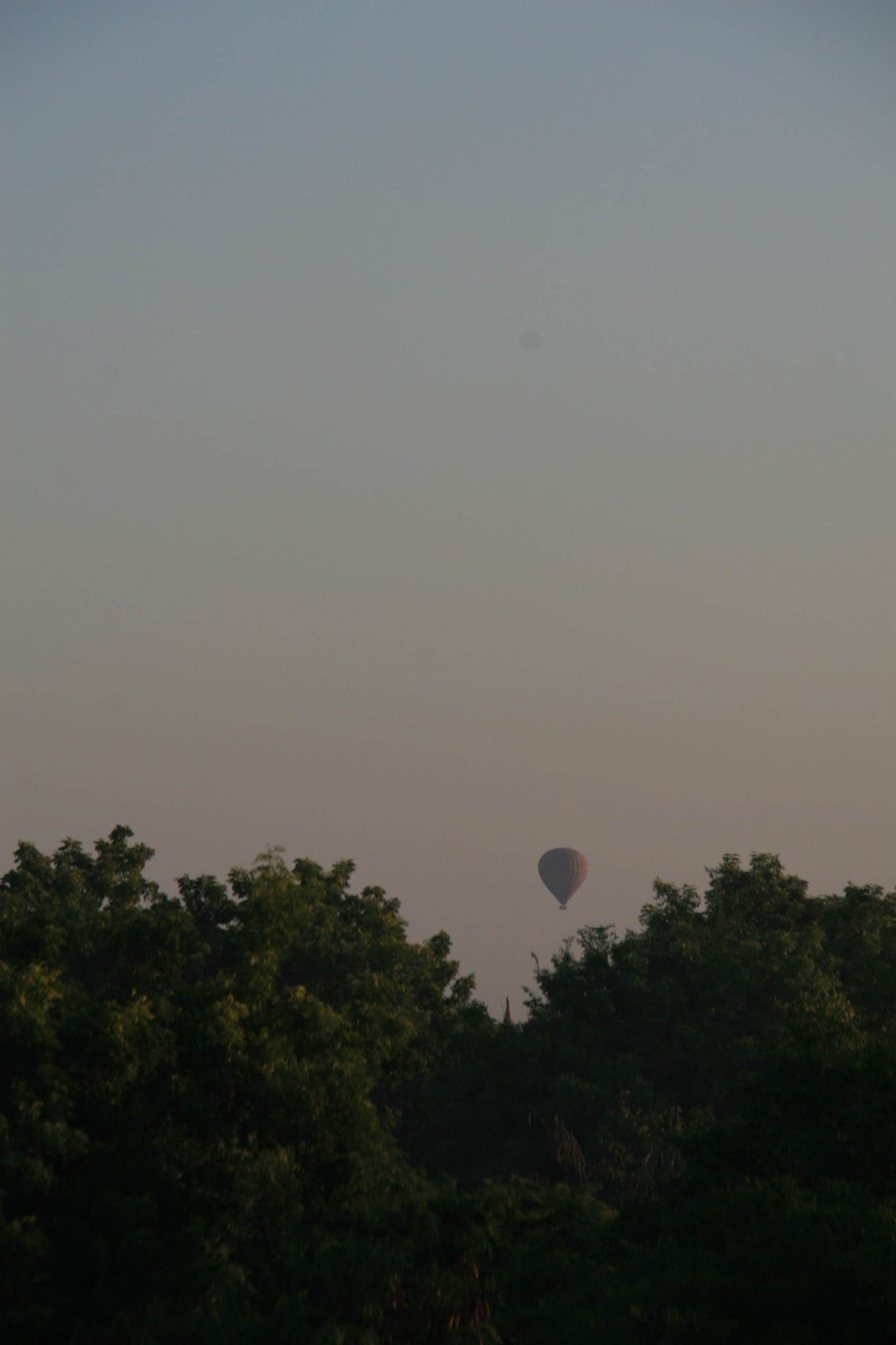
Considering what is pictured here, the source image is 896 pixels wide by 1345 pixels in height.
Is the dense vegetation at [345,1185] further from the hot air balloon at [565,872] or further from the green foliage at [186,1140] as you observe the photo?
the hot air balloon at [565,872]

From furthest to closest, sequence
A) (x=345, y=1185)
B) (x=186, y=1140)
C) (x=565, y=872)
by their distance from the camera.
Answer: (x=565, y=872), (x=345, y=1185), (x=186, y=1140)

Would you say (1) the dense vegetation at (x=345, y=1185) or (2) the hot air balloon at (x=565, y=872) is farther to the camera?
(2) the hot air balloon at (x=565, y=872)

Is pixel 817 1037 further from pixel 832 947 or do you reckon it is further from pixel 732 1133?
pixel 832 947

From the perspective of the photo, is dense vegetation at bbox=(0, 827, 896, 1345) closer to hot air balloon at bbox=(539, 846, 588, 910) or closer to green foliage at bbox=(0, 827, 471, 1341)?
green foliage at bbox=(0, 827, 471, 1341)

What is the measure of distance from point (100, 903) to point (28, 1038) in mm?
16499

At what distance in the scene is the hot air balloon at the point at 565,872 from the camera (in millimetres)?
85812

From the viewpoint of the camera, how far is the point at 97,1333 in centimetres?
1786

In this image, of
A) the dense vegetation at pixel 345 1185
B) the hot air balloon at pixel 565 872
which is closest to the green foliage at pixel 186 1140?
the dense vegetation at pixel 345 1185

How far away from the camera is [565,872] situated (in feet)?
282

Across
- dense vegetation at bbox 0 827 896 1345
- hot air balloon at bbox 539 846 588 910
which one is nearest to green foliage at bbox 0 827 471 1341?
dense vegetation at bbox 0 827 896 1345

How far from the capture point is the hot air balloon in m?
85.8

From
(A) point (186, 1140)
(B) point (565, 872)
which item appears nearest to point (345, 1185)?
(A) point (186, 1140)

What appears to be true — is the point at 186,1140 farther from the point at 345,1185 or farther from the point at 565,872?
the point at 565,872

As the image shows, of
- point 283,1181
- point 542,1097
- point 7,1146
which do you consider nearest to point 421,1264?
point 283,1181
